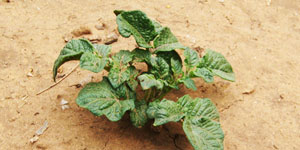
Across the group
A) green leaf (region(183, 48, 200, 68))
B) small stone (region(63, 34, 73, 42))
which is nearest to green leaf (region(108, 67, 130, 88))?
green leaf (region(183, 48, 200, 68))

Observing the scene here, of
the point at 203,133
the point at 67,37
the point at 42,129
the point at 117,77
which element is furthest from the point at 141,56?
the point at 67,37

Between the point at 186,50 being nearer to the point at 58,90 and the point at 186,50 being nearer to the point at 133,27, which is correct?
the point at 133,27

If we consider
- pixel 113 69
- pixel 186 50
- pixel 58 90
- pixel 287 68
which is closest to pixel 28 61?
pixel 58 90

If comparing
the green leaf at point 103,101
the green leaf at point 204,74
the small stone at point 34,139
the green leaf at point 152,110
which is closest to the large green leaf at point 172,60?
the green leaf at point 204,74

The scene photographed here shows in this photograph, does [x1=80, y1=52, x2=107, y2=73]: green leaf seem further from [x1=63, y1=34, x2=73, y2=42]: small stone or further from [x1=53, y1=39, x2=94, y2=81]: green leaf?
[x1=63, y1=34, x2=73, y2=42]: small stone

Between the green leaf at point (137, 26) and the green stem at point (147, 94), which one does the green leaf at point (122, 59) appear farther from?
the green stem at point (147, 94)

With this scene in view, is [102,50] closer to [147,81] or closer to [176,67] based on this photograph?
[147,81]

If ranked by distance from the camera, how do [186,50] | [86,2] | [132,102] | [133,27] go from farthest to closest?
1. [86,2]
2. [186,50]
3. [133,27]
4. [132,102]
